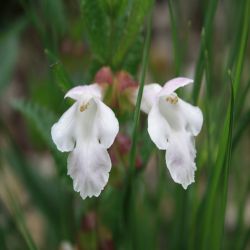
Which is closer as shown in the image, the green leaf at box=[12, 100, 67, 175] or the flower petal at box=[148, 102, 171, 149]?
the flower petal at box=[148, 102, 171, 149]

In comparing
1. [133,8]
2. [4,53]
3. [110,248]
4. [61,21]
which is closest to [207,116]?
[133,8]

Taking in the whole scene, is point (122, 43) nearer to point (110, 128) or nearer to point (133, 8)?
point (133, 8)

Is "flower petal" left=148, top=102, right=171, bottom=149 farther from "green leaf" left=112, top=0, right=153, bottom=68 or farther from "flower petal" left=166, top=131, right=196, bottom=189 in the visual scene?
"green leaf" left=112, top=0, right=153, bottom=68

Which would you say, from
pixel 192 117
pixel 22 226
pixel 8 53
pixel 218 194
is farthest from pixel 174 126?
pixel 8 53

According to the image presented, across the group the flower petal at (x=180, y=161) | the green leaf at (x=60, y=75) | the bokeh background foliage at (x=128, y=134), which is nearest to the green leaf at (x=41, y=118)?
the bokeh background foliage at (x=128, y=134)

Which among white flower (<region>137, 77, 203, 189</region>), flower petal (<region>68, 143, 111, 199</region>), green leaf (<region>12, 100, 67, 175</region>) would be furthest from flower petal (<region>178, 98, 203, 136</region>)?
green leaf (<region>12, 100, 67, 175</region>)

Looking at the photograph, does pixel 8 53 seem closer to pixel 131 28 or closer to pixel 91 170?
pixel 131 28

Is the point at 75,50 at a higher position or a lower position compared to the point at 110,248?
higher
